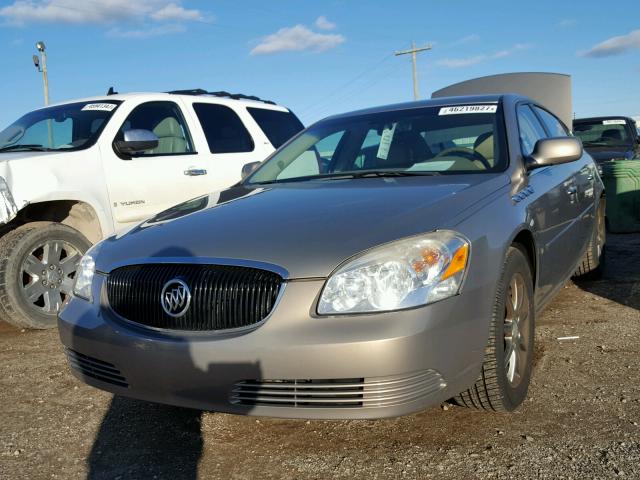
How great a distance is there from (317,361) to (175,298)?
634mm

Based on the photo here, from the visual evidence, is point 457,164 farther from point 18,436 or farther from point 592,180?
point 18,436

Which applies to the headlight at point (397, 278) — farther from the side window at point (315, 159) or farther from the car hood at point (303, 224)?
the side window at point (315, 159)

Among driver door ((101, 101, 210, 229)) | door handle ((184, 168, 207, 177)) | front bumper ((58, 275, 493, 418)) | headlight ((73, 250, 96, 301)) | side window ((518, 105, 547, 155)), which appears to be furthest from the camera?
door handle ((184, 168, 207, 177))

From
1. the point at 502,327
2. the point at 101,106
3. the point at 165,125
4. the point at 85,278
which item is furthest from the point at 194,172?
the point at 502,327

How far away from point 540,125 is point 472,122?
973 millimetres

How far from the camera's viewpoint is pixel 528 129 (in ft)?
13.6

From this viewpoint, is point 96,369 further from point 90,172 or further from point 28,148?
point 28,148

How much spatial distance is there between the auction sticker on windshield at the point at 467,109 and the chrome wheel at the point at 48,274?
9.91 feet

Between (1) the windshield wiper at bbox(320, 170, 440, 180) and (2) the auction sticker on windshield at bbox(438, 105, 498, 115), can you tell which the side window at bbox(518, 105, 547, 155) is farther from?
(1) the windshield wiper at bbox(320, 170, 440, 180)

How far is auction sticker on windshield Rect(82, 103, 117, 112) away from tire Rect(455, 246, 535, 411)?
12.9 ft

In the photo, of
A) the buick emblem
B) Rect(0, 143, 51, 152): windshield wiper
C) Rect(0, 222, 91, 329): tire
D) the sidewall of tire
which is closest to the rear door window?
Rect(0, 143, 51, 152): windshield wiper

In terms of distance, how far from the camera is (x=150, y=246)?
9.21ft

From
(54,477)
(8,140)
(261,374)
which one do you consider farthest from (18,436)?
(8,140)

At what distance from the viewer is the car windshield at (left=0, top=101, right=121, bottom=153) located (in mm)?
5500
